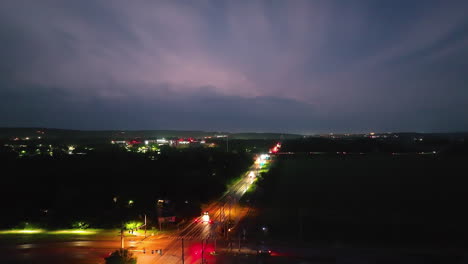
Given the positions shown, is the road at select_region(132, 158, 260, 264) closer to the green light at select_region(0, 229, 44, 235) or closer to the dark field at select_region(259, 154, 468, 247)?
the dark field at select_region(259, 154, 468, 247)

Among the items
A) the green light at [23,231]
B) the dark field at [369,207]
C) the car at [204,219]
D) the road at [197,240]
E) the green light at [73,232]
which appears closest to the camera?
the road at [197,240]

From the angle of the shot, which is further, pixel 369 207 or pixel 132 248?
pixel 369 207

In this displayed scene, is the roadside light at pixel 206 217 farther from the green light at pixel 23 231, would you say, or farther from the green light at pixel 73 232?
the green light at pixel 23 231

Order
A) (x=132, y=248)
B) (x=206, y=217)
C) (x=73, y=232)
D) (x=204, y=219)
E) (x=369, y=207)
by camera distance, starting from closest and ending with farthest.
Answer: (x=132, y=248) → (x=73, y=232) → (x=204, y=219) → (x=206, y=217) → (x=369, y=207)

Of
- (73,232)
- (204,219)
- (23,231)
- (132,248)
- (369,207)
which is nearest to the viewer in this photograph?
(132,248)

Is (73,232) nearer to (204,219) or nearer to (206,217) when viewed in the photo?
(204,219)

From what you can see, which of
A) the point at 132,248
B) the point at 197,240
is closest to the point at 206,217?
the point at 197,240

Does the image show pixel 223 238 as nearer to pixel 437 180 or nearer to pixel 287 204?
pixel 287 204

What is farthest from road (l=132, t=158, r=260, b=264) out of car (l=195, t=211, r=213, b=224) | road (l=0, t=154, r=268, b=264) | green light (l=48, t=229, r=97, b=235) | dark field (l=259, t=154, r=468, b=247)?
green light (l=48, t=229, r=97, b=235)

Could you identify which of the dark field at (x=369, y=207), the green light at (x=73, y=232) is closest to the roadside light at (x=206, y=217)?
the dark field at (x=369, y=207)

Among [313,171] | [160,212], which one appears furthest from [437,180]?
[160,212]

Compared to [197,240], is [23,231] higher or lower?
lower
